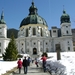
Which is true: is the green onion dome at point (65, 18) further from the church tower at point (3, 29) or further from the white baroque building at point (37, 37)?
the church tower at point (3, 29)

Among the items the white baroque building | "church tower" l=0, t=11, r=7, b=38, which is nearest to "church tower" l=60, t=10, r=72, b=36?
the white baroque building

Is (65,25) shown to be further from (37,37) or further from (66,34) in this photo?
(37,37)

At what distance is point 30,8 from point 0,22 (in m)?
17.0

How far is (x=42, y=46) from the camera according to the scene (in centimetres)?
6381

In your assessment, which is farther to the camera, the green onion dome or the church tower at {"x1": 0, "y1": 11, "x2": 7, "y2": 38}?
the green onion dome

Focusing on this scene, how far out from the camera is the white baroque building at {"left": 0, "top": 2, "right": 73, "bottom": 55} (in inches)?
2463

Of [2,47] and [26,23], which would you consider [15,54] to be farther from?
[26,23]

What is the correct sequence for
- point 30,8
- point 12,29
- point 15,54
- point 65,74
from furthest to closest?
1. point 12,29
2. point 30,8
3. point 15,54
4. point 65,74

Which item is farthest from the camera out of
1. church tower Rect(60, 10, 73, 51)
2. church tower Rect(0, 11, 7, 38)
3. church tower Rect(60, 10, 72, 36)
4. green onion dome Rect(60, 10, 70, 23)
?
green onion dome Rect(60, 10, 70, 23)

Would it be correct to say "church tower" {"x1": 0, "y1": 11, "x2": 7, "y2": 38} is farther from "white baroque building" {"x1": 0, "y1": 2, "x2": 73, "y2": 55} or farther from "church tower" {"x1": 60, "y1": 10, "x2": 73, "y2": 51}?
"church tower" {"x1": 60, "y1": 10, "x2": 73, "y2": 51}

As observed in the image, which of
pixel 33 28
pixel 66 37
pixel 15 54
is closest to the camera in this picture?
pixel 15 54

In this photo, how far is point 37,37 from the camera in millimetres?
62688

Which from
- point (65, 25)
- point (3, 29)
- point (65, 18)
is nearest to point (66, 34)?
point (65, 25)

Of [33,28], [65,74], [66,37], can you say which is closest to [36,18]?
[33,28]
